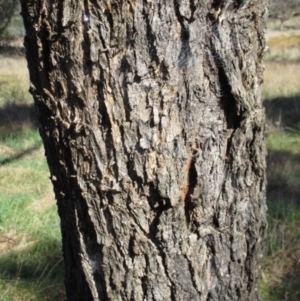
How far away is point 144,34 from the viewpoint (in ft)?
4.84

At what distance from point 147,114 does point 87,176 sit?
248 millimetres

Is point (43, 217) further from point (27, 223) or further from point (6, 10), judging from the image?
point (6, 10)

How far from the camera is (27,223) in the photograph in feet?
14.6

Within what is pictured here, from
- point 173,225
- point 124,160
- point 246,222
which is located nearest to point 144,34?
point 124,160

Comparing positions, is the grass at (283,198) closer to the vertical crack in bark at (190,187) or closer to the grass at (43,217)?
the grass at (43,217)

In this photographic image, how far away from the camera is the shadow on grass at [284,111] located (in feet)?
27.5

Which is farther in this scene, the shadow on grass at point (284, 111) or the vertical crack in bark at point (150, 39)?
the shadow on grass at point (284, 111)

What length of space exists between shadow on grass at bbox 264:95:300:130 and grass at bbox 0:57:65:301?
11.1 ft

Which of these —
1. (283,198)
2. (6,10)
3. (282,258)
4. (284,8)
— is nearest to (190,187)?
(282,258)

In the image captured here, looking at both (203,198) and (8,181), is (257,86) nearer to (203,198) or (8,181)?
(203,198)

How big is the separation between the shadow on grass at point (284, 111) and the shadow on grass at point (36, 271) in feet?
15.9

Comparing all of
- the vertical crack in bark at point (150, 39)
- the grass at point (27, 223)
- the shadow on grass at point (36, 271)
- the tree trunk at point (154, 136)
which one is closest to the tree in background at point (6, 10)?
the grass at point (27, 223)

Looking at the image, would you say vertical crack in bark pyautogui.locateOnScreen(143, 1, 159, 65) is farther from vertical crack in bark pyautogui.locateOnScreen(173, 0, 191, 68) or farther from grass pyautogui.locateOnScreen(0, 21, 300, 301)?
grass pyautogui.locateOnScreen(0, 21, 300, 301)

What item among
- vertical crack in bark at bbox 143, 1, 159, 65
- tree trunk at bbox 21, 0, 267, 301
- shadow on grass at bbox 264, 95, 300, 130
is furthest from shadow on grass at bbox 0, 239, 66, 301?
shadow on grass at bbox 264, 95, 300, 130
